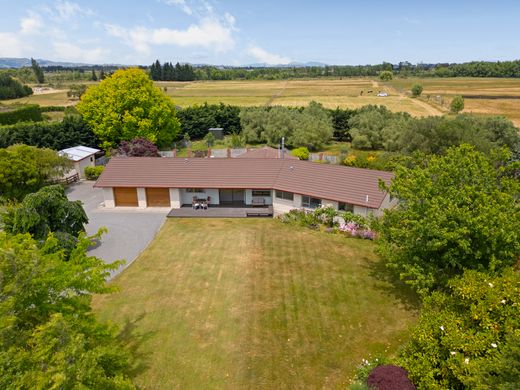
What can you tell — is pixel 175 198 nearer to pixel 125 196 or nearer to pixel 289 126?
pixel 125 196

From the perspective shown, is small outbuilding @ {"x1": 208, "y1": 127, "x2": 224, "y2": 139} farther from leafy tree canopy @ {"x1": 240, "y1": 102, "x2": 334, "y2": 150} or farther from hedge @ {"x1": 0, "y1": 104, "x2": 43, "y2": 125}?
hedge @ {"x1": 0, "y1": 104, "x2": 43, "y2": 125}

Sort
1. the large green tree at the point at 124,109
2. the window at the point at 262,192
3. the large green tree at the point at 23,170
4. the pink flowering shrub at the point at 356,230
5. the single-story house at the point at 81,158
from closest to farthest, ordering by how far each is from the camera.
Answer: the pink flowering shrub at the point at 356,230
the large green tree at the point at 23,170
the window at the point at 262,192
the single-story house at the point at 81,158
the large green tree at the point at 124,109

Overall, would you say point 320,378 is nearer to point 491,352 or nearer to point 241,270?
point 491,352

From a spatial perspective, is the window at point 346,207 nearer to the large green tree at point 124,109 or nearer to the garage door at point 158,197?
the garage door at point 158,197

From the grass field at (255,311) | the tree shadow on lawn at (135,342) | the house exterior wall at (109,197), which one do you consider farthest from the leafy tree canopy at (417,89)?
the tree shadow on lawn at (135,342)

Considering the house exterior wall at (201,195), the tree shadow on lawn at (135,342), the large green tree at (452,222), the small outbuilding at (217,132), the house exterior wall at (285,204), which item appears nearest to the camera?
the tree shadow on lawn at (135,342)
